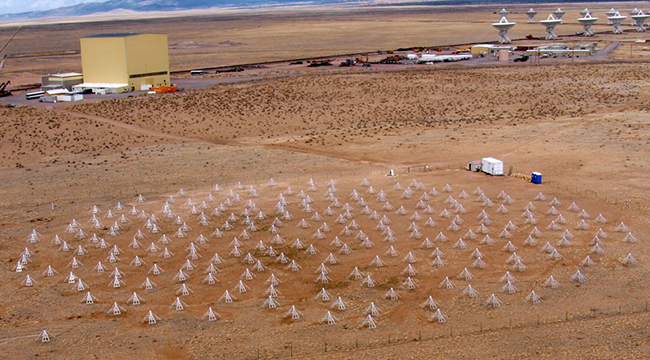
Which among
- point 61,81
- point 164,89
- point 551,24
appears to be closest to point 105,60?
point 61,81

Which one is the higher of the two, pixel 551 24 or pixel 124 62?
pixel 551 24

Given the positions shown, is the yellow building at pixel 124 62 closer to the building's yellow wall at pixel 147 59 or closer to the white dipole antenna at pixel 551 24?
the building's yellow wall at pixel 147 59

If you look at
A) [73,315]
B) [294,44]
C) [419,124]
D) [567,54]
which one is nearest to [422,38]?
[294,44]

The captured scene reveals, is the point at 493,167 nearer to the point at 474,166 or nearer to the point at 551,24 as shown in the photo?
the point at 474,166

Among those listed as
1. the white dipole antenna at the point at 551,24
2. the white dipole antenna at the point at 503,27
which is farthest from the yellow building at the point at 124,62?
the white dipole antenna at the point at 551,24

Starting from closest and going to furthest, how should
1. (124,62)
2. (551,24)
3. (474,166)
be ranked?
(474,166) → (124,62) → (551,24)

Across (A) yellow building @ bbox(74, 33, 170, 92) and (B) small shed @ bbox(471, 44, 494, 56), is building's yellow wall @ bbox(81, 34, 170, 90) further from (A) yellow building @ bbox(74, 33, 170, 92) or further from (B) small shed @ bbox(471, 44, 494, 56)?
(B) small shed @ bbox(471, 44, 494, 56)

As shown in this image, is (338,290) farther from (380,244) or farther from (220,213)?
(220,213)
